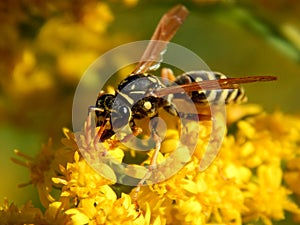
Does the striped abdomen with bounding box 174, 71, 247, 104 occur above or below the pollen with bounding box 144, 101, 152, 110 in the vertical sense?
above

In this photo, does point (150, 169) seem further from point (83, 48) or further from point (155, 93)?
point (83, 48)

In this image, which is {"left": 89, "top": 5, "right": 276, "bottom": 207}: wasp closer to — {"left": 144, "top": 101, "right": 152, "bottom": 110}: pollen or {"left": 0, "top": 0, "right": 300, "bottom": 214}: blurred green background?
{"left": 144, "top": 101, "right": 152, "bottom": 110}: pollen

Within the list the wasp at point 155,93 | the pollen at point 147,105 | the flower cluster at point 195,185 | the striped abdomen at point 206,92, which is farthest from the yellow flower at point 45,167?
the striped abdomen at point 206,92

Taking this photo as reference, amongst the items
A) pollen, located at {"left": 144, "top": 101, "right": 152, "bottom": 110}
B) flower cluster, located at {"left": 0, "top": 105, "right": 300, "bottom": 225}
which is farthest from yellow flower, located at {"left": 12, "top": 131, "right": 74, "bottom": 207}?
pollen, located at {"left": 144, "top": 101, "right": 152, "bottom": 110}

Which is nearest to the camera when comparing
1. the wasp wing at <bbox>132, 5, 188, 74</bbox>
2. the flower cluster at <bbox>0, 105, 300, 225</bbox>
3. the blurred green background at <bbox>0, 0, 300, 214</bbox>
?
the flower cluster at <bbox>0, 105, 300, 225</bbox>

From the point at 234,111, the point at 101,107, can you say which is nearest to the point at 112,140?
the point at 101,107

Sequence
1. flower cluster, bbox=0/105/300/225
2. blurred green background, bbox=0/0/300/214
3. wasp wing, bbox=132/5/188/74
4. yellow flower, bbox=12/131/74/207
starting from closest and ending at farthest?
flower cluster, bbox=0/105/300/225
yellow flower, bbox=12/131/74/207
wasp wing, bbox=132/5/188/74
blurred green background, bbox=0/0/300/214

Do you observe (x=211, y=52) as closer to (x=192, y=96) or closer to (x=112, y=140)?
(x=192, y=96)
